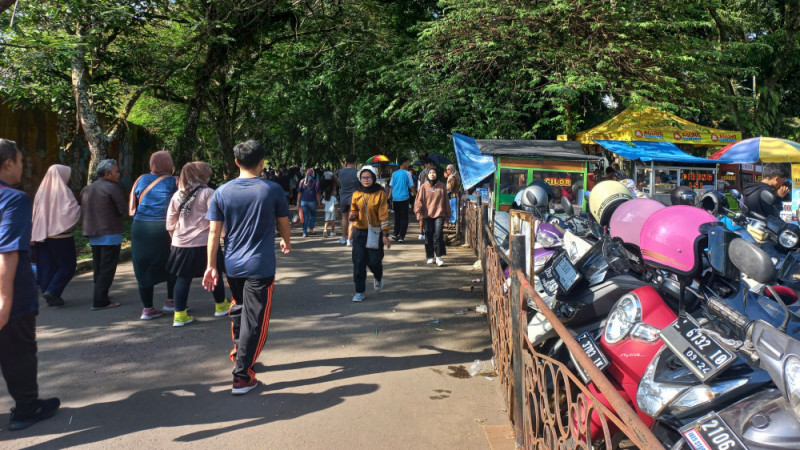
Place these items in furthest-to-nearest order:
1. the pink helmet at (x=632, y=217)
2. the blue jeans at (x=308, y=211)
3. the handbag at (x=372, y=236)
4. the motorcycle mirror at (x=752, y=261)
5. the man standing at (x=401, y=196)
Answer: the blue jeans at (x=308, y=211) → the man standing at (x=401, y=196) → the handbag at (x=372, y=236) → the pink helmet at (x=632, y=217) → the motorcycle mirror at (x=752, y=261)

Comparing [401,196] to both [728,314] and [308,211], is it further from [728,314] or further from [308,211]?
[728,314]

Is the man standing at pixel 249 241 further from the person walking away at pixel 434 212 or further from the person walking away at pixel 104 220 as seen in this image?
the person walking away at pixel 434 212

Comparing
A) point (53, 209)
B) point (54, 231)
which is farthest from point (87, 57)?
point (54, 231)

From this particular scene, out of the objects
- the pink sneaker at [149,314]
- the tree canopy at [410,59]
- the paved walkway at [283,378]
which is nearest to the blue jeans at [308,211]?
the tree canopy at [410,59]

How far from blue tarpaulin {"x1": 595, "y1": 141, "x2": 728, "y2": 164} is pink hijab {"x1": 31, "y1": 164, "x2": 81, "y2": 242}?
10.1 metres

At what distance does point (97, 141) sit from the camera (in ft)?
31.0

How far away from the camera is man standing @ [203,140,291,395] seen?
3.77 metres

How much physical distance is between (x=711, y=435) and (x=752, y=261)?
0.86m

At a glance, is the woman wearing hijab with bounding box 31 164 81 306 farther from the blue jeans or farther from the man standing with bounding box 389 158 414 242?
the man standing with bounding box 389 158 414 242

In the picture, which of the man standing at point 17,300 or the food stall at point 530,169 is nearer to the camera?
the man standing at point 17,300

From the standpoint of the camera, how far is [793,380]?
1617 millimetres

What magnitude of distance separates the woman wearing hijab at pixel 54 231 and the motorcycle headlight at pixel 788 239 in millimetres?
6656

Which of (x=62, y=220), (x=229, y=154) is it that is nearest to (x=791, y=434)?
(x=62, y=220)

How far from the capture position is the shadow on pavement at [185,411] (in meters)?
3.28
